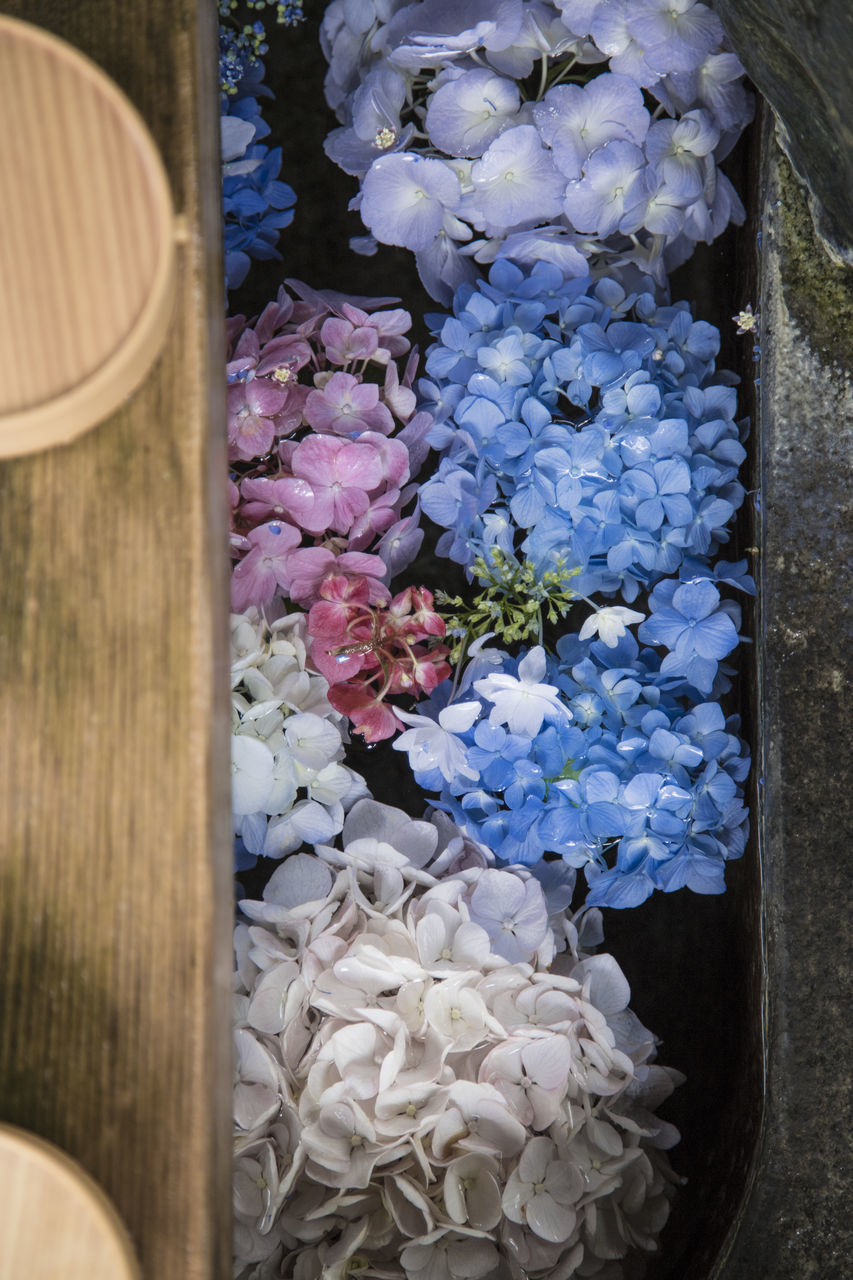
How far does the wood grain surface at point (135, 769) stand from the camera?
0.51 metres

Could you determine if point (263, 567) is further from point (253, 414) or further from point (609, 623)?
point (609, 623)

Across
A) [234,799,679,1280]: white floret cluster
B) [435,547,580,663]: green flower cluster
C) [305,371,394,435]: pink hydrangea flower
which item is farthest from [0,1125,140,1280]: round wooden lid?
[305,371,394,435]: pink hydrangea flower

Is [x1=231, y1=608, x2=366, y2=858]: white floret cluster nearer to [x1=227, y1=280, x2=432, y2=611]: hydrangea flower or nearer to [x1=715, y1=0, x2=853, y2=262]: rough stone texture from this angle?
[x1=227, y1=280, x2=432, y2=611]: hydrangea flower

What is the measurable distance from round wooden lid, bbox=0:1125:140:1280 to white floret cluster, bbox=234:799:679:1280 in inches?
12.8

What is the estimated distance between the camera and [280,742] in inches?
34.6

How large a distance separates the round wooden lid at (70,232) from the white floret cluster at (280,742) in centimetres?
41

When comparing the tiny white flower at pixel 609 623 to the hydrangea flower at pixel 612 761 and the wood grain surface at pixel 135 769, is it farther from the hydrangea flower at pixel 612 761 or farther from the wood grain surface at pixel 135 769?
the wood grain surface at pixel 135 769

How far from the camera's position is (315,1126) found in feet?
2.65

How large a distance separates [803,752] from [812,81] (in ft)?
2.10

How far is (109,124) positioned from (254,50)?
2.35ft

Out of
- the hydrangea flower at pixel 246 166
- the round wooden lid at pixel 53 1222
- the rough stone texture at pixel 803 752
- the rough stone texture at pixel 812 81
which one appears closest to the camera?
the round wooden lid at pixel 53 1222

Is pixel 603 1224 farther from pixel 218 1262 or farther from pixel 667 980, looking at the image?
pixel 218 1262

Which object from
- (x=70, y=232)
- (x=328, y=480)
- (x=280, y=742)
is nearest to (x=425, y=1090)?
(x=280, y=742)

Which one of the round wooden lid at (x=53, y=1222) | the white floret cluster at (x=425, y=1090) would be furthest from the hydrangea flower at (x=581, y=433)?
the round wooden lid at (x=53, y=1222)
